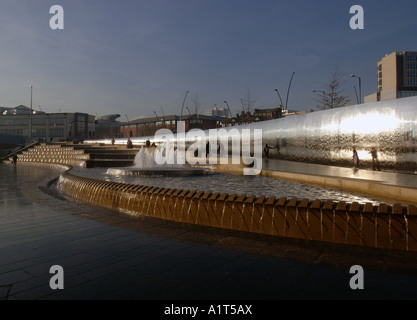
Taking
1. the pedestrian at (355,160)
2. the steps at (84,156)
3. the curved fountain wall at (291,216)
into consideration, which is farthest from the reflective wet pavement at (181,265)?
the steps at (84,156)

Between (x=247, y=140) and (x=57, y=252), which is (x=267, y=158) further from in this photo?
(x=57, y=252)

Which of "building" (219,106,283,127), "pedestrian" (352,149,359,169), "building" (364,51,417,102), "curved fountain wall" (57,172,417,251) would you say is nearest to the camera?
"curved fountain wall" (57,172,417,251)

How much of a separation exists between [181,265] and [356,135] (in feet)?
40.3

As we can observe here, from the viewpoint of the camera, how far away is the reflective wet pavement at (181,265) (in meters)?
2.80

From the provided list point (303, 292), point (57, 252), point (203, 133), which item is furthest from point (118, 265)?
point (203, 133)

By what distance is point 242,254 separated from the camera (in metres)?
3.81

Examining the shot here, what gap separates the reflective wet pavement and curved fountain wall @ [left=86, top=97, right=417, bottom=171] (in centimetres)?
929

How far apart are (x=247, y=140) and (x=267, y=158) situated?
416 centimetres

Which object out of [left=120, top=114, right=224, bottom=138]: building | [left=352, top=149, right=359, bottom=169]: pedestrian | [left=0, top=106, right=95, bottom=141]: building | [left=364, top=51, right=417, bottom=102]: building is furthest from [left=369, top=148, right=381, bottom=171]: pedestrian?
[left=0, top=106, right=95, bottom=141]: building

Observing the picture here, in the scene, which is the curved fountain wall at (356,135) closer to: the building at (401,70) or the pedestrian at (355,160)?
the pedestrian at (355,160)

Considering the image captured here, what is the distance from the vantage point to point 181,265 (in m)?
3.44

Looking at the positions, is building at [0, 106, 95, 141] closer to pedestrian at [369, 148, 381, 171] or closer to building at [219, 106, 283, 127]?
building at [219, 106, 283, 127]

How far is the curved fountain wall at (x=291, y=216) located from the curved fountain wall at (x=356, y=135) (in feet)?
28.8

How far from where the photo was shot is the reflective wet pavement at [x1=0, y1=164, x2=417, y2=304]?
9.19 feet
